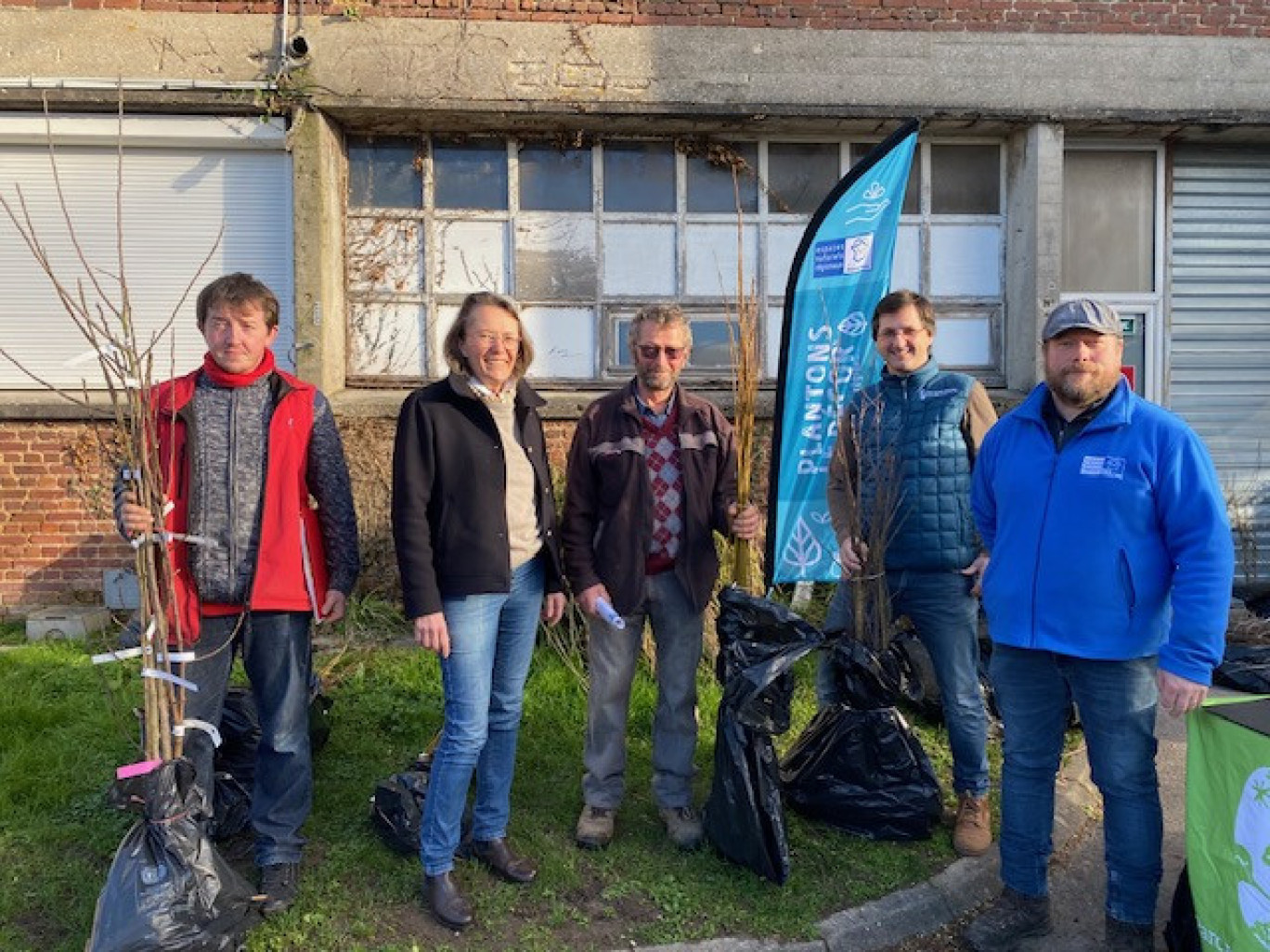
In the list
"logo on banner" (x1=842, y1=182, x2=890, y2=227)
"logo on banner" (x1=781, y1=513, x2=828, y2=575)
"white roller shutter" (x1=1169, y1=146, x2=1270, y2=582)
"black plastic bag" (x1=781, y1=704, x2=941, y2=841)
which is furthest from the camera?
"white roller shutter" (x1=1169, y1=146, x2=1270, y2=582)

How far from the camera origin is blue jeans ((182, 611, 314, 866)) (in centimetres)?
316

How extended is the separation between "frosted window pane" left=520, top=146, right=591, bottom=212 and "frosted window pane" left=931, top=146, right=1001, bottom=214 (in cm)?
285

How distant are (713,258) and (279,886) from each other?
5713mm

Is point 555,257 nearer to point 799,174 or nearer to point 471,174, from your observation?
point 471,174

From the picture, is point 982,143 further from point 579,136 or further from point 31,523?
point 31,523

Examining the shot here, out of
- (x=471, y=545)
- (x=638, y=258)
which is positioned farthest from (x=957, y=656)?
(x=638, y=258)

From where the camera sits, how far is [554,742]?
4578 millimetres

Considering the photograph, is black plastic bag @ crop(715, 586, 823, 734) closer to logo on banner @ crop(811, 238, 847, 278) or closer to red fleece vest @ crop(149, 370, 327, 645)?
red fleece vest @ crop(149, 370, 327, 645)

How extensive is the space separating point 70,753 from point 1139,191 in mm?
8401

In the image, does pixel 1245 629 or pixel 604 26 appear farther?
pixel 604 26

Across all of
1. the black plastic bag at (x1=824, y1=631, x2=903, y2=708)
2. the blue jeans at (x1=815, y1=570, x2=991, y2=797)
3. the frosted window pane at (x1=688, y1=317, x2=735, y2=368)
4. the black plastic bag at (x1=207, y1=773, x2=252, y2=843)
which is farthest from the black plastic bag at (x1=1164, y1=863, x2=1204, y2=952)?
the frosted window pane at (x1=688, y1=317, x2=735, y2=368)

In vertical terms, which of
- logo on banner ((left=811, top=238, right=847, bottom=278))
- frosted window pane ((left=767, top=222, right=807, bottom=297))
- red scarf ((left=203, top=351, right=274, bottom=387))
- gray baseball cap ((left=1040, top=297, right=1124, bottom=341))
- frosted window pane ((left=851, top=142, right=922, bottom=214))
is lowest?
red scarf ((left=203, top=351, right=274, bottom=387))

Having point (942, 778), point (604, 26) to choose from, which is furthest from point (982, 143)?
point (942, 778)

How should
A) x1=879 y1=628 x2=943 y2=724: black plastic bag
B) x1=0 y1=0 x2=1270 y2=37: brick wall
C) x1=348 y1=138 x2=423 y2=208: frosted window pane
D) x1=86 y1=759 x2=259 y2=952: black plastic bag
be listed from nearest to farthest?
x1=86 y1=759 x2=259 y2=952: black plastic bag, x1=879 y1=628 x2=943 y2=724: black plastic bag, x1=0 y1=0 x2=1270 y2=37: brick wall, x1=348 y1=138 x2=423 y2=208: frosted window pane
